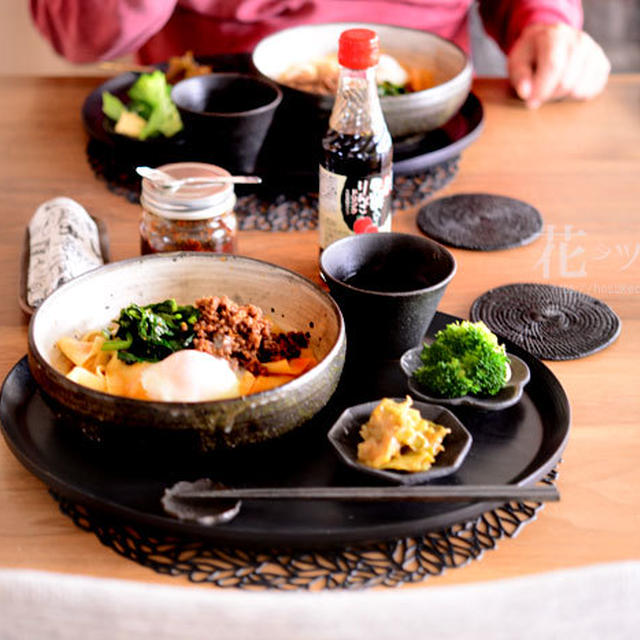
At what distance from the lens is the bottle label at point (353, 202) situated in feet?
4.09

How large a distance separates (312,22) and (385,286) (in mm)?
1158

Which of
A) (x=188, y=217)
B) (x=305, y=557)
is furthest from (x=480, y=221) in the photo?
(x=305, y=557)

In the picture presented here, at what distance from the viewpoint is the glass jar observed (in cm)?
121

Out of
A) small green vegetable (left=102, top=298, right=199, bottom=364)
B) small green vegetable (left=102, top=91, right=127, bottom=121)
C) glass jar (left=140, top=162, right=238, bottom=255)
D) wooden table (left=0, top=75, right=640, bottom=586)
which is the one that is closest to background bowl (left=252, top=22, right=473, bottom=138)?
wooden table (left=0, top=75, right=640, bottom=586)

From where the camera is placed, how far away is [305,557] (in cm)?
85

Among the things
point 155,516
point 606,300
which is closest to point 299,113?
point 606,300

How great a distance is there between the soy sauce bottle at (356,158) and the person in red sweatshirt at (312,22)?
2.76ft

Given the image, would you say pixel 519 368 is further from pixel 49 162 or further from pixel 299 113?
pixel 49 162

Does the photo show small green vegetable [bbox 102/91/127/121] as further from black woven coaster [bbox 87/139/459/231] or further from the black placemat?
the black placemat

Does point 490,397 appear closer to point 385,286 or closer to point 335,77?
point 385,286

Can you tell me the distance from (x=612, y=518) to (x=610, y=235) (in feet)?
2.35

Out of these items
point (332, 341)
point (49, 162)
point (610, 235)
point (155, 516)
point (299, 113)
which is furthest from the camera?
point (49, 162)

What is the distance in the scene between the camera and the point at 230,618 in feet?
2.13

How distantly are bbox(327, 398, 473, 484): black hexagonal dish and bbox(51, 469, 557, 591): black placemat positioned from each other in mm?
59
